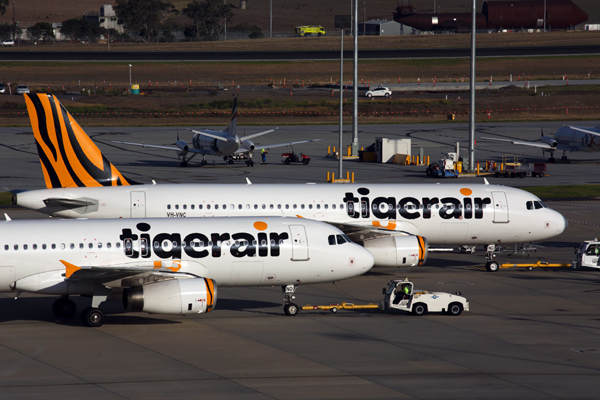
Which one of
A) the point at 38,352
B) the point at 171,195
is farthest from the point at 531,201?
the point at 38,352

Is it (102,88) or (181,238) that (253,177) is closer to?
(181,238)

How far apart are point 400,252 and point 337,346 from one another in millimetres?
10455

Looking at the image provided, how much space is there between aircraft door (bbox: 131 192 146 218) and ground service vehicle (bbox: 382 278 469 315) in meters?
14.3

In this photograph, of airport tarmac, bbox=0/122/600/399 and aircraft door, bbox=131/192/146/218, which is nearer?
airport tarmac, bbox=0/122/600/399

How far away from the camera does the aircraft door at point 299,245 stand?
30.6 meters

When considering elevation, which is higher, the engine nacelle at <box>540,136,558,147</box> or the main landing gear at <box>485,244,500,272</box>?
the engine nacelle at <box>540,136,558,147</box>

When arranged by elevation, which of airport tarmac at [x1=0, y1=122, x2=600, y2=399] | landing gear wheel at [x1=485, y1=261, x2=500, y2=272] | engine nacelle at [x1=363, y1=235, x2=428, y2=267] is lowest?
airport tarmac at [x1=0, y1=122, x2=600, y2=399]

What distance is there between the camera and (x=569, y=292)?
35.2 meters

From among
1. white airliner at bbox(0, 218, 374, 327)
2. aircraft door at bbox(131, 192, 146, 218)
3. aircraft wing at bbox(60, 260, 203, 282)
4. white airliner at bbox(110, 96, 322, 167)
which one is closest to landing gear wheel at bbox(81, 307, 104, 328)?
white airliner at bbox(0, 218, 374, 327)

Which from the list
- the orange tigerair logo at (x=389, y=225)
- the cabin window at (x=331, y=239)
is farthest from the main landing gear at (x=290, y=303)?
the orange tigerair logo at (x=389, y=225)

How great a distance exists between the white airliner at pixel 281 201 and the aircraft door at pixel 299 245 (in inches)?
305

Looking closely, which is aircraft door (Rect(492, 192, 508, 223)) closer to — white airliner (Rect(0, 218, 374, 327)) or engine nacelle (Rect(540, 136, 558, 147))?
white airliner (Rect(0, 218, 374, 327))

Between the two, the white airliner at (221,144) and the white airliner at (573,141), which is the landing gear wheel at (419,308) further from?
the white airliner at (573,141)

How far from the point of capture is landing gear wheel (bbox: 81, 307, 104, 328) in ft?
95.1
